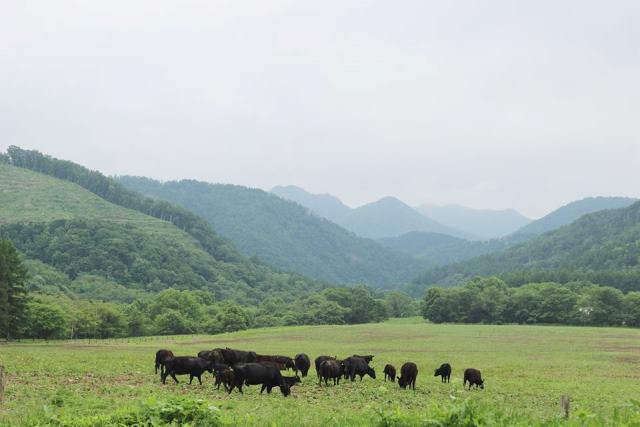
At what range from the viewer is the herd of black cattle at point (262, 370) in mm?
24781

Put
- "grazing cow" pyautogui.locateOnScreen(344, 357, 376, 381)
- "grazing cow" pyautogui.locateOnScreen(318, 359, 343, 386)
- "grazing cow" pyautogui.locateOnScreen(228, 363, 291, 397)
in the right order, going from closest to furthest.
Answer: "grazing cow" pyautogui.locateOnScreen(228, 363, 291, 397) < "grazing cow" pyautogui.locateOnScreen(318, 359, 343, 386) < "grazing cow" pyautogui.locateOnScreen(344, 357, 376, 381)

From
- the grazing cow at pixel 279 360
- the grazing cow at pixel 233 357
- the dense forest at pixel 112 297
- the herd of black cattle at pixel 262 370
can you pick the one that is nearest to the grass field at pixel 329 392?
the herd of black cattle at pixel 262 370

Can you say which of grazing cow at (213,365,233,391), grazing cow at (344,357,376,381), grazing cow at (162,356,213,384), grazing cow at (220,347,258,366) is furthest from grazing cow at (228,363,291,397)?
grazing cow at (220,347,258,366)

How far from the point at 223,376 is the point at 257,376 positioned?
1.69 m

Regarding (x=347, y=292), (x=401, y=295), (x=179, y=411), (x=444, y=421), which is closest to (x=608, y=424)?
(x=444, y=421)

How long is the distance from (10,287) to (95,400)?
180 ft

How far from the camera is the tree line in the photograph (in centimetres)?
11862

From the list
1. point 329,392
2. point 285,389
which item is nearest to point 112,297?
point 329,392

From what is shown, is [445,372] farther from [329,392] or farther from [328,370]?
[329,392]

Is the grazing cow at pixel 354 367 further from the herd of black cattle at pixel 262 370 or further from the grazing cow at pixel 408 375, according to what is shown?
the grazing cow at pixel 408 375

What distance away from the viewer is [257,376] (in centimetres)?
2475

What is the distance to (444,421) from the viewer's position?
11.2 meters

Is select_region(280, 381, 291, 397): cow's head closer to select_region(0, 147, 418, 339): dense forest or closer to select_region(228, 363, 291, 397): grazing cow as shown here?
select_region(228, 363, 291, 397): grazing cow

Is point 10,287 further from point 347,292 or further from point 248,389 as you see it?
point 347,292
